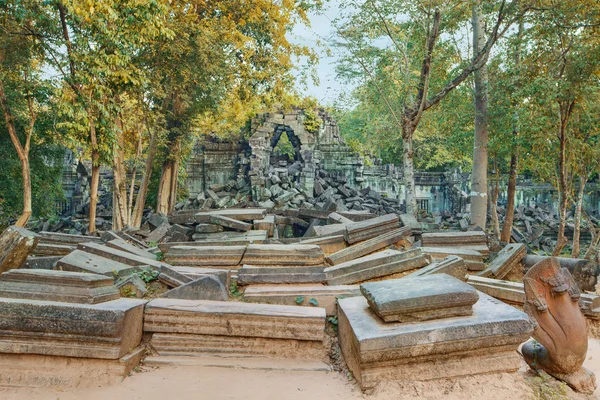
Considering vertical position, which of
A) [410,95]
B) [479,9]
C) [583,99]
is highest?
[479,9]

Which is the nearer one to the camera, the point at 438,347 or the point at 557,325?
the point at 438,347

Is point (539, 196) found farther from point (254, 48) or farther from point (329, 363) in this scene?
point (329, 363)

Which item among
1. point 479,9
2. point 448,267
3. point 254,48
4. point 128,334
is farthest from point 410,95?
point 128,334

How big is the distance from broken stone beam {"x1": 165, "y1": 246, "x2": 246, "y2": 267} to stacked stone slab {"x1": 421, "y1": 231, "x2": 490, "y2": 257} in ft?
9.77

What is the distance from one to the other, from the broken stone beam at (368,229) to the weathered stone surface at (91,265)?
3.01 meters

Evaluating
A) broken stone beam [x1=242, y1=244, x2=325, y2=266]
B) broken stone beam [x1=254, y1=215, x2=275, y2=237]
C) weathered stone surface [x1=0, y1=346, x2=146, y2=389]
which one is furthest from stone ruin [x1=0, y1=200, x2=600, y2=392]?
broken stone beam [x1=254, y1=215, x2=275, y2=237]

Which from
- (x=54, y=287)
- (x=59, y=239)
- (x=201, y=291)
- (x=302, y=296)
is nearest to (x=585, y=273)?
(x=302, y=296)

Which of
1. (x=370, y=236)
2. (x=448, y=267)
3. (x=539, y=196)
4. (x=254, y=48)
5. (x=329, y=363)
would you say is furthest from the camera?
(x=539, y=196)

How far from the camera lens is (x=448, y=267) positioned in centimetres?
431

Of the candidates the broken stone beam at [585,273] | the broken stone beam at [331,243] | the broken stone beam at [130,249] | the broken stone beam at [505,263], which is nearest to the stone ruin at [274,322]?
the broken stone beam at [585,273]

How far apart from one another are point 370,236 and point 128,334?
3962 millimetres

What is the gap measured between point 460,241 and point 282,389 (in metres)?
4.34

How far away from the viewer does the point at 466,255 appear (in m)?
5.40

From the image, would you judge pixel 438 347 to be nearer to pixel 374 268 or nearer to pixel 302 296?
pixel 302 296
